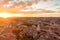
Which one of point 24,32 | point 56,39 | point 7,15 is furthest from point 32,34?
point 7,15

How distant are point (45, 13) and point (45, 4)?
0.40ft

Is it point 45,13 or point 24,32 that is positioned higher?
point 45,13

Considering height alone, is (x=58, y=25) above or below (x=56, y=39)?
above

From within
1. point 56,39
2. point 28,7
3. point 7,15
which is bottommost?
point 56,39

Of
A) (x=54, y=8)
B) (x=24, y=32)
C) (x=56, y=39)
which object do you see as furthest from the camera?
(x=54, y=8)

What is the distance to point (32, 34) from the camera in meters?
1.61

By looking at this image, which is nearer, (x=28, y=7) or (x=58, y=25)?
(x=58, y=25)

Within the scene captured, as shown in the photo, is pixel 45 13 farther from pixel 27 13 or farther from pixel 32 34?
pixel 32 34

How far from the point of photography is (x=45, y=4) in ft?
5.82

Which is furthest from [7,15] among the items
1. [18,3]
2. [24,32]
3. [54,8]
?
[54,8]

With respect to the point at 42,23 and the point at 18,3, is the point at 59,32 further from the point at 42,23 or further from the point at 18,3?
the point at 18,3

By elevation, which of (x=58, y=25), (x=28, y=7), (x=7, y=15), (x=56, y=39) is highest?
(x=28, y=7)

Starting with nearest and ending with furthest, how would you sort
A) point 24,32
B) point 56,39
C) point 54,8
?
1. point 56,39
2. point 24,32
3. point 54,8

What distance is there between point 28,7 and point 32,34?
0.40 metres
